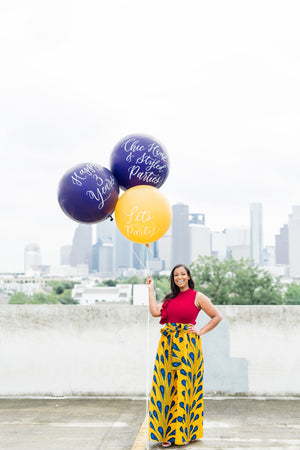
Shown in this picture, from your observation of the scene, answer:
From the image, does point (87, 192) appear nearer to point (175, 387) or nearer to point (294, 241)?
point (175, 387)

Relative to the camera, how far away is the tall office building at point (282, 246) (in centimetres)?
18857

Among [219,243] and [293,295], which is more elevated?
[219,243]

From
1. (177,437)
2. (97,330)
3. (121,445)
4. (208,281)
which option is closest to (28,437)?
(121,445)

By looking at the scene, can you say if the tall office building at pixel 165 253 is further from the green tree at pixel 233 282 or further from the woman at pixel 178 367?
the woman at pixel 178 367

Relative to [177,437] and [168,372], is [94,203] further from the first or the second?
[177,437]

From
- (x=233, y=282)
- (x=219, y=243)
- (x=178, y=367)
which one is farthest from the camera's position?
(x=219, y=243)

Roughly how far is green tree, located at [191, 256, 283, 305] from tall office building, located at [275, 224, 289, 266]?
139860mm

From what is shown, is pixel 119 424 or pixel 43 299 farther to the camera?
pixel 43 299

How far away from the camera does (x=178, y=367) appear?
11.0 ft

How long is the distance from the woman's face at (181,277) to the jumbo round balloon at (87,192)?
0.77 metres

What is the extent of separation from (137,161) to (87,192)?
0.50 meters

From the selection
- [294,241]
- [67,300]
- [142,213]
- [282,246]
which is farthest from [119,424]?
[282,246]

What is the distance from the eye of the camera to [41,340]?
507cm

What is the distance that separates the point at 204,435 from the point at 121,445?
2.21ft
